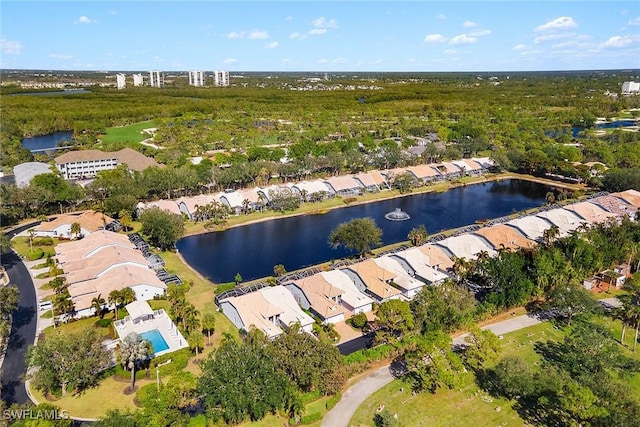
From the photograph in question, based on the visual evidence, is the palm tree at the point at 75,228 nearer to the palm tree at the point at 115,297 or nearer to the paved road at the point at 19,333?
the paved road at the point at 19,333

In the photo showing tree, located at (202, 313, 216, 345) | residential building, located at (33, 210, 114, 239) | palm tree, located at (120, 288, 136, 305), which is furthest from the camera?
residential building, located at (33, 210, 114, 239)

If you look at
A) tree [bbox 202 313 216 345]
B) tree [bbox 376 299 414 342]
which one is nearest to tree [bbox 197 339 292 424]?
tree [bbox 202 313 216 345]

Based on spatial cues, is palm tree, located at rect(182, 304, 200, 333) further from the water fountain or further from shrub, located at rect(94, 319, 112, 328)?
the water fountain

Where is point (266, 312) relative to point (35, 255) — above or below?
above

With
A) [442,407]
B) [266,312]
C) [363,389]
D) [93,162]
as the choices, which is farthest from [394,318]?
[93,162]

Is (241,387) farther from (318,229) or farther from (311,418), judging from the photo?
(318,229)

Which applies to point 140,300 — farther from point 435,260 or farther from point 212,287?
point 435,260

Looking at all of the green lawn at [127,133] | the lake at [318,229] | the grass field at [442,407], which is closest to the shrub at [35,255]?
the lake at [318,229]

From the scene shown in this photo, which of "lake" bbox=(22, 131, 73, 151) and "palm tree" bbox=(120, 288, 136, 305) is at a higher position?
"lake" bbox=(22, 131, 73, 151)
